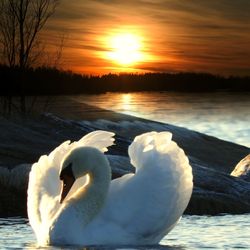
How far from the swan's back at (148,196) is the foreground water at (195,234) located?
0.25m

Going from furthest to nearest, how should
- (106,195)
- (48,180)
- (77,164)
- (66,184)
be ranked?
(48,180) < (106,195) < (77,164) < (66,184)

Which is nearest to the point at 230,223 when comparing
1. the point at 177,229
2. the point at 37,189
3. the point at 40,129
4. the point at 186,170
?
the point at 177,229

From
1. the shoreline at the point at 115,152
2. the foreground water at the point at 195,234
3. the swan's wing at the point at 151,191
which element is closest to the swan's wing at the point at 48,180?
the foreground water at the point at 195,234

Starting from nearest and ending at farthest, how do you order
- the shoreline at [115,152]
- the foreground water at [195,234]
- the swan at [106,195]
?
the swan at [106,195] → the foreground water at [195,234] → the shoreline at [115,152]

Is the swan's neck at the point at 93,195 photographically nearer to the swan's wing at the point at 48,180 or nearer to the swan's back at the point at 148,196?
the swan's back at the point at 148,196

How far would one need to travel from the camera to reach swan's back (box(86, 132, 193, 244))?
489 inches

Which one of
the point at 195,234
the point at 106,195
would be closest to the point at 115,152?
the point at 195,234

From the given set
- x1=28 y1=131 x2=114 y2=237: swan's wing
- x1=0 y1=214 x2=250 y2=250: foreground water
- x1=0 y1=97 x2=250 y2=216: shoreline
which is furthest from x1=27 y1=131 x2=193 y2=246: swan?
x1=0 y1=97 x2=250 y2=216: shoreline

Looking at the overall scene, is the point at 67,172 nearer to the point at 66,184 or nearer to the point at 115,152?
the point at 66,184

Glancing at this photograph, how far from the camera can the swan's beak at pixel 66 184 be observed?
12625mm

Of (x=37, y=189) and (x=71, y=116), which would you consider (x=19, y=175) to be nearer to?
(x=37, y=189)

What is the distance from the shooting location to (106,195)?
1299 centimetres

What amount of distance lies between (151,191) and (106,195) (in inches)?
26.4

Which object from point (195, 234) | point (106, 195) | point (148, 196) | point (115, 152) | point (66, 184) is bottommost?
point (115, 152)
